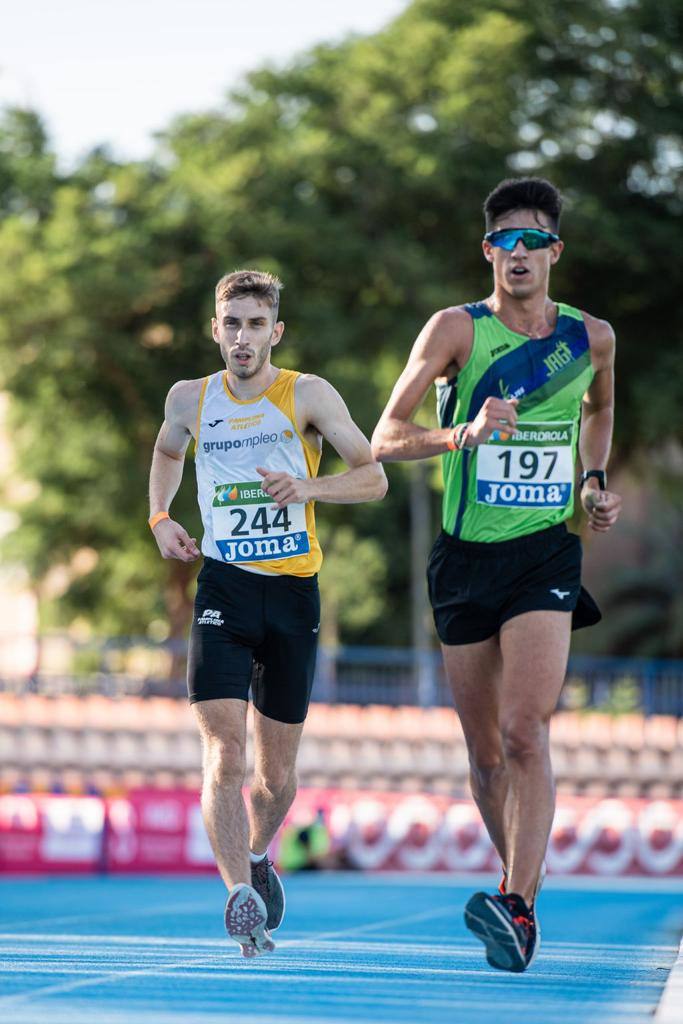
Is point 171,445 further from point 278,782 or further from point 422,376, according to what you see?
point 278,782

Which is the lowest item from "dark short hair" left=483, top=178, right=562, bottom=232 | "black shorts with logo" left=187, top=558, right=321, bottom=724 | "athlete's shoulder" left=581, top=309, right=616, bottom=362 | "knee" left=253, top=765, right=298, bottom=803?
"knee" left=253, top=765, right=298, bottom=803

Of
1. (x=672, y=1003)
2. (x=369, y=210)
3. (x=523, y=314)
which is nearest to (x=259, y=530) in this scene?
(x=523, y=314)

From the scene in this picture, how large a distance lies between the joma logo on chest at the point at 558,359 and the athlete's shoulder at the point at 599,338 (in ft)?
0.38

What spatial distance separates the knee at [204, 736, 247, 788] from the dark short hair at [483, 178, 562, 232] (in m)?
2.05

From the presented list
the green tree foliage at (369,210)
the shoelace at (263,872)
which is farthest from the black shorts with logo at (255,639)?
the green tree foliage at (369,210)

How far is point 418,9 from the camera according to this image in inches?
1286

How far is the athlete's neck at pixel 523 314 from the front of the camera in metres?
6.64

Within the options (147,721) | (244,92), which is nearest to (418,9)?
(244,92)

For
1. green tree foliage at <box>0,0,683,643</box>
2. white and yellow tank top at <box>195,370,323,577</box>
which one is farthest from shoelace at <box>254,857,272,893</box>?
green tree foliage at <box>0,0,683,643</box>

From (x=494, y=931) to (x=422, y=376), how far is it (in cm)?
191

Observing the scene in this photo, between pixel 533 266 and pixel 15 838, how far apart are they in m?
16.1

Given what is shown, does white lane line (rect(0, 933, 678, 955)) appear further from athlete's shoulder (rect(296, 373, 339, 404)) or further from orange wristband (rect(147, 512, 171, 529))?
athlete's shoulder (rect(296, 373, 339, 404))

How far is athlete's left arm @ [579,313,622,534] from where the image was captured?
6.74m

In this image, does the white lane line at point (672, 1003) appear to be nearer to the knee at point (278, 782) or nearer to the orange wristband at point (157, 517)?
the knee at point (278, 782)
